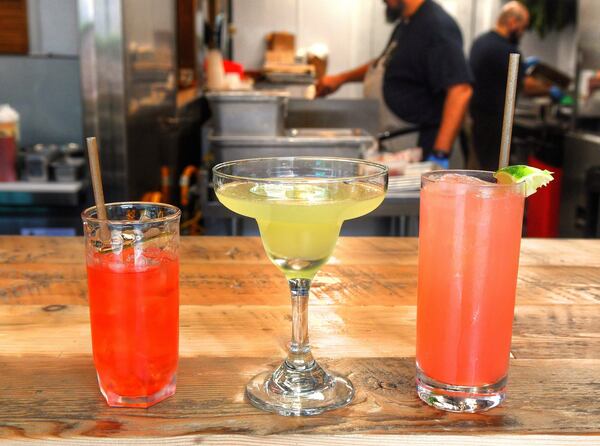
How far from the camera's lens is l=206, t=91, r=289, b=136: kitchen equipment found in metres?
2.91

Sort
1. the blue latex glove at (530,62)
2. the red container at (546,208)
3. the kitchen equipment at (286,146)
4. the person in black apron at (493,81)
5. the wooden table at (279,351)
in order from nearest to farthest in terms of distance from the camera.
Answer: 1. the wooden table at (279,351)
2. the kitchen equipment at (286,146)
3. the red container at (546,208)
4. the person in black apron at (493,81)
5. the blue latex glove at (530,62)

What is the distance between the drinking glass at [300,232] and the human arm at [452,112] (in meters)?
2.91

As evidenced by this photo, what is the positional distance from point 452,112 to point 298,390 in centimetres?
307

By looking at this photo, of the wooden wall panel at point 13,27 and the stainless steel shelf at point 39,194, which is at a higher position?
the wooden wall panel at point 13,27

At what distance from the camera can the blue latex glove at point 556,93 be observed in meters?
5.09

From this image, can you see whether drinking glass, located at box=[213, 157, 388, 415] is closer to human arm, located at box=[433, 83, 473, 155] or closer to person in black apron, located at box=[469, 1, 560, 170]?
human arm, located at box=[433, 83, 473, 155]

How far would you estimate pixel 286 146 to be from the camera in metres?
2.87

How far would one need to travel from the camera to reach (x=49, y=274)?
129 cm

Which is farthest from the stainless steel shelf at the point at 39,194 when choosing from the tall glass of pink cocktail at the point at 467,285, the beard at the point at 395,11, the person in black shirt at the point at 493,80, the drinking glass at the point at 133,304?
the person in black shirt at the point at 493,80

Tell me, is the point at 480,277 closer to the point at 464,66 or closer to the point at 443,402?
the point at 443,402

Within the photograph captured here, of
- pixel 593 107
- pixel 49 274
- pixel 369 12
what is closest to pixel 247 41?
Result: pixel 369 12

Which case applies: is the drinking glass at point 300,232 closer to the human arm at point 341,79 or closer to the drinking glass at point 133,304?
the drinking glass at point 133,304

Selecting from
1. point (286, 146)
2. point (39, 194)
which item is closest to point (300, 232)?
point (286, 146)

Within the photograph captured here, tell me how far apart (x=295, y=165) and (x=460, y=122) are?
2.92 m
